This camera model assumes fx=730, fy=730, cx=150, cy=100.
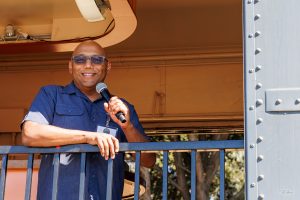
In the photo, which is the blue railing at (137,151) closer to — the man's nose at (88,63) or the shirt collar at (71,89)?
the shirt collar at (71,89)

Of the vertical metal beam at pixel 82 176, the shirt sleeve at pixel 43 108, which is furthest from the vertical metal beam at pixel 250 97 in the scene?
the shirt sleeve at pixel 43 108

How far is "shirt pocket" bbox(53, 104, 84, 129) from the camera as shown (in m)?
4.67

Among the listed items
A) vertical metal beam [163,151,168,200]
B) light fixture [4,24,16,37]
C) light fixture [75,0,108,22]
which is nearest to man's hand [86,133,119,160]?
vertical metal beam [163,151,168,200]

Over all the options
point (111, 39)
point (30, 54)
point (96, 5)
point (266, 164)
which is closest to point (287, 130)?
point (266, 164)

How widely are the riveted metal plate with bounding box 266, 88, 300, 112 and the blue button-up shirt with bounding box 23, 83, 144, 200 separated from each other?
4.07 ft

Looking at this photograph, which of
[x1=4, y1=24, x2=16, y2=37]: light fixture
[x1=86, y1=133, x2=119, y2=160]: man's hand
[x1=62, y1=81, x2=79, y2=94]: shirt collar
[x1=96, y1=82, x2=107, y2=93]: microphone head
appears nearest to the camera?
[x1=86, y1=133, x2=119, y2=160]: man's hand

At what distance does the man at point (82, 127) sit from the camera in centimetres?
431

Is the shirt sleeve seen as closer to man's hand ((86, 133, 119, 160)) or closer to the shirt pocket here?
the shirt pocket

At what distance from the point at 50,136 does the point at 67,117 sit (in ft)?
1.22

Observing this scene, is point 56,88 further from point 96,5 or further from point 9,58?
point 9,58

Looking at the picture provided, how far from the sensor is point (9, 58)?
918 centimetres

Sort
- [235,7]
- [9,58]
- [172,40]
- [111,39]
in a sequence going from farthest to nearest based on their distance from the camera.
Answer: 1. [9,58]
2. [172,40]
3. [235,7]
4. [111,39]

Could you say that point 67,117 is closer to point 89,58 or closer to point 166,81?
point 89,58

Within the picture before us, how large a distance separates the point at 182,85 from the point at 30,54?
1912 mm
